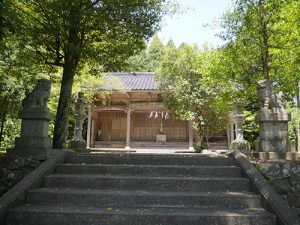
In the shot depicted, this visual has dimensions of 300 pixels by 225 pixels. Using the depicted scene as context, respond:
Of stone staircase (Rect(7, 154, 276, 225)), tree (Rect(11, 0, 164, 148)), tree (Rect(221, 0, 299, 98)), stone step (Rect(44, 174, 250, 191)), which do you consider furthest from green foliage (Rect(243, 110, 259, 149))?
stone step (Rect(44, 174, 250, 191))

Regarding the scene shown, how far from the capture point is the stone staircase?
3455 millimetres

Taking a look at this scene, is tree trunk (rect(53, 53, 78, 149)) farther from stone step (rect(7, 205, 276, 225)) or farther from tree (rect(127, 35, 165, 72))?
tree (rect(127, 35, 165, 72))

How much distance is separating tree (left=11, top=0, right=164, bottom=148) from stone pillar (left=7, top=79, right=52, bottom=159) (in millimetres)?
1616

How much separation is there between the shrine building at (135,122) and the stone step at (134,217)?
1238cm

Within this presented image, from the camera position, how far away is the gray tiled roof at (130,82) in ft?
47.4

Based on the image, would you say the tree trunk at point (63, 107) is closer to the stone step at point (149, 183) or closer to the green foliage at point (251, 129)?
the stone step at point (149, 183)

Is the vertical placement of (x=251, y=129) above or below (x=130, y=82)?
below

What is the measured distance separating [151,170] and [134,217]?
150 centimetres

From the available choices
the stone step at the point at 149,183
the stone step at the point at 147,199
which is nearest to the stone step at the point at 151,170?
the stone step at the point at 149,183

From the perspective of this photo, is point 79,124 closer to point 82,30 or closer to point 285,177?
point 82,30

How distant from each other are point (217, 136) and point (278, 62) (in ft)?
36.6

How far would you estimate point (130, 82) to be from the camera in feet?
63.2

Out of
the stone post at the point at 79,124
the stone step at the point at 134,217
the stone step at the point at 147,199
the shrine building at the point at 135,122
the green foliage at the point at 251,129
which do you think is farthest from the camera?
the green foliage at the point at 251,129

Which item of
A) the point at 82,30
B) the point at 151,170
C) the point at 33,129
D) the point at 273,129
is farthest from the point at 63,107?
the point at 273,129
